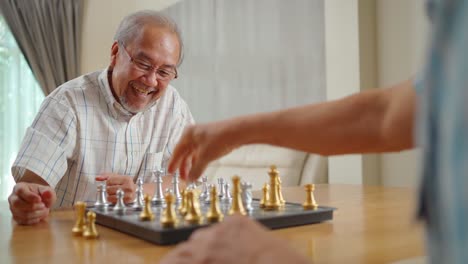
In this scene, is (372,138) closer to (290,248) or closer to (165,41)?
(290,248)

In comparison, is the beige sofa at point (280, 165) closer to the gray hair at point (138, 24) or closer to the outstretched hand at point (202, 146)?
the gray hair at point (138, 24)

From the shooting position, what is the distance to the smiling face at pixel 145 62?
2021 mm

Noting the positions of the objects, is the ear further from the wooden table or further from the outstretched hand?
the outstretched hand

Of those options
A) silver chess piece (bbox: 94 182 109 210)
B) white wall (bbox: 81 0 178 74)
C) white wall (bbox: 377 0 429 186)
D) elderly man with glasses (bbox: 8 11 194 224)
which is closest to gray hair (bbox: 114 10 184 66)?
elderly man with glasses (bbox: 8 11 194 224)

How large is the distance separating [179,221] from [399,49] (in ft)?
7.46

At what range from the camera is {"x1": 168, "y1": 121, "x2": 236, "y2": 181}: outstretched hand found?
3.35ft

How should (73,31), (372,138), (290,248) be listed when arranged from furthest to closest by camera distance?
(73,31)
(372,138)
(290,248)

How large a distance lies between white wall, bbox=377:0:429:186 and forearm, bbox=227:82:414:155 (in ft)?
6.66

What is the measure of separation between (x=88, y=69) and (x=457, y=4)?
6.08 meters

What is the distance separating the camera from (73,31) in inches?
239

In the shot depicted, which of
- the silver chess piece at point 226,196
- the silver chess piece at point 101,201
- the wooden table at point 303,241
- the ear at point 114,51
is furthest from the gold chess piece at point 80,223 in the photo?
the ear at point 114,51

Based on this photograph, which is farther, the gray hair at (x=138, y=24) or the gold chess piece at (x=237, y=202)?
the gray hair at (x=138, y=24)

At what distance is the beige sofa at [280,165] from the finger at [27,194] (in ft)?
5.84

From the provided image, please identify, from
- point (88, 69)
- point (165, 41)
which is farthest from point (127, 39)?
point (88, 69)
